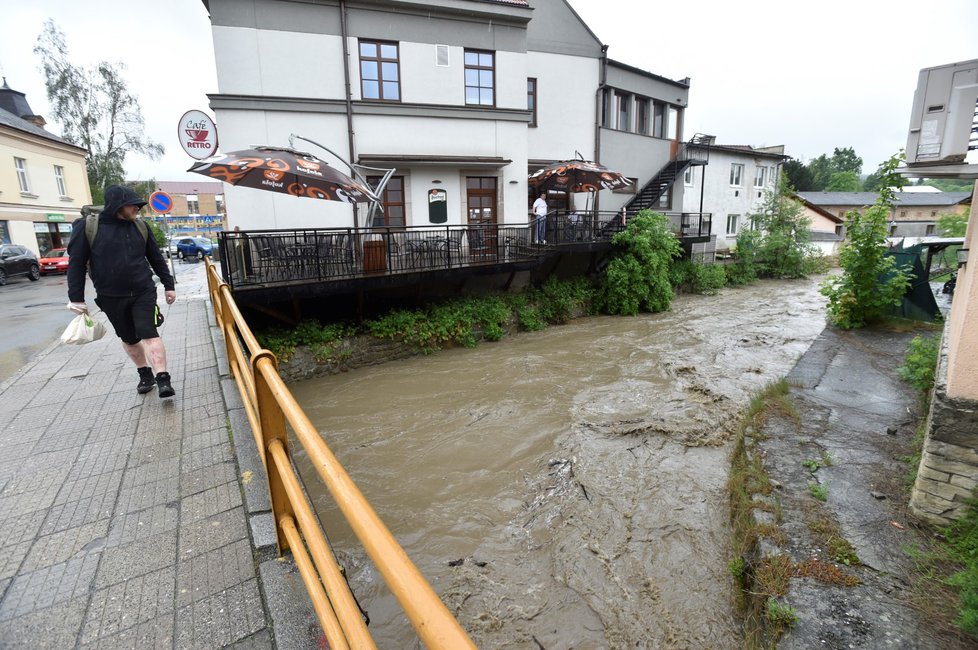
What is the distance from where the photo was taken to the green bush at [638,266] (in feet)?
51.5

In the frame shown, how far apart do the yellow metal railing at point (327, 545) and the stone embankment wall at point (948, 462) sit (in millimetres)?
5057

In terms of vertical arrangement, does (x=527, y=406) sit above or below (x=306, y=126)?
below

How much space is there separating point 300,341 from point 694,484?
808cm

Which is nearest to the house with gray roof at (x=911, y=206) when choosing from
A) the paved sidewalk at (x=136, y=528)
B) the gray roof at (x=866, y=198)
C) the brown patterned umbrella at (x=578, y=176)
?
the gray roof at (x=866, y=198)

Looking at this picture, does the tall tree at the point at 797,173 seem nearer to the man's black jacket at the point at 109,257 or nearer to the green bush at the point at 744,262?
the green bush at the point at 744,262

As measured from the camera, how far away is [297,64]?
11867 millimetres

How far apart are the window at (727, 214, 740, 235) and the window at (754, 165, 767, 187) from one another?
2748 millimetres

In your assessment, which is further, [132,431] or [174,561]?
[132,431]

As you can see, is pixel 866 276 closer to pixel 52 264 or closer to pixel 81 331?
pixel 81 331

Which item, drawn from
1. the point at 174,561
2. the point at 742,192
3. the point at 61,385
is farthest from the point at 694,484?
the point at 742,192

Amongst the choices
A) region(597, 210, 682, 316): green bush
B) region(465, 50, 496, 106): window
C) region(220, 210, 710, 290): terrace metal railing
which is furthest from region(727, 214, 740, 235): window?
region(465, 50, 496, 106): window

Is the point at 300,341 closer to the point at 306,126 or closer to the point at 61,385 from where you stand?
the point at 61,385

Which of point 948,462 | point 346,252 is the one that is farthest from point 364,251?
point 948,462

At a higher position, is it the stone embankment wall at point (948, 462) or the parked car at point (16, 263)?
the parked car at point (16, 263)
